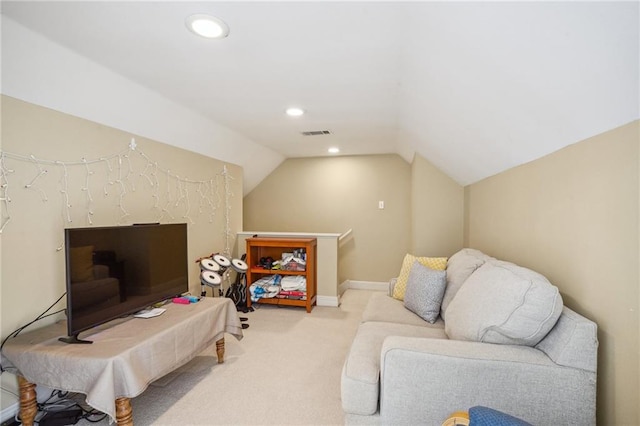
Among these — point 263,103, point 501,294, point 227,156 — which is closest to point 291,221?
point 227,156

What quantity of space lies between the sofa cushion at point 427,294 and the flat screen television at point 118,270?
187 centimetres

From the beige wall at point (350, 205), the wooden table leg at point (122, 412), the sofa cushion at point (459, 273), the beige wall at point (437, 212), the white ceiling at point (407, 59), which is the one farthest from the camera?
the beige wall at point (350, 205)

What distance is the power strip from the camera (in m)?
1.74

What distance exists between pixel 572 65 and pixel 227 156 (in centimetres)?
344

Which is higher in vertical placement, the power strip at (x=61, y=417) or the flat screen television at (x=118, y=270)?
the flat screen television at (x=118, y=270)

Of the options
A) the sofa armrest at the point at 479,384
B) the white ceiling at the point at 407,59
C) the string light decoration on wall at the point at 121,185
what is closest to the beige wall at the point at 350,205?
the string light decoration on wall at the point at 121,185

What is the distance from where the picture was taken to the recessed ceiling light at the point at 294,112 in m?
2.78

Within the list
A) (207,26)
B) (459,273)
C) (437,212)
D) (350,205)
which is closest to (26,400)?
(207,26)

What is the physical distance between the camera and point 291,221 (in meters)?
5.23

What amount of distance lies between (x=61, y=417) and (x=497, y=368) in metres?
2.35

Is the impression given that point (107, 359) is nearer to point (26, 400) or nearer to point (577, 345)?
point (26, 400)

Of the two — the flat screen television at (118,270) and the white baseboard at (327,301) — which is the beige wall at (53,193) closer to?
the flat screen television at (118,270)

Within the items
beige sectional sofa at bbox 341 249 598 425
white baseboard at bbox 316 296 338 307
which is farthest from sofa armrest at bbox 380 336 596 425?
white baseboard at bbox 316 296 338 307

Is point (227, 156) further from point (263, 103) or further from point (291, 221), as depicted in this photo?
point (291, 221)
